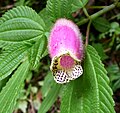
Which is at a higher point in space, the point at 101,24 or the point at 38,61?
the point at 38,61

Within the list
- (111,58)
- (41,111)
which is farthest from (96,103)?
(111,58)

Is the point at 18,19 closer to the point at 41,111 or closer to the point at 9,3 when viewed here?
the point at 41,111

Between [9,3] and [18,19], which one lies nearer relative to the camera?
[18,19]

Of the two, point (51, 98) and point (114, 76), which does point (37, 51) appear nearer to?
point (51, 98)

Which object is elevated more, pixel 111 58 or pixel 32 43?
pixel 32 43

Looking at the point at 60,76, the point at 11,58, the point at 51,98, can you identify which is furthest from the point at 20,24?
the point at 51,98

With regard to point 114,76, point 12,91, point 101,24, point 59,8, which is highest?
point 59,8

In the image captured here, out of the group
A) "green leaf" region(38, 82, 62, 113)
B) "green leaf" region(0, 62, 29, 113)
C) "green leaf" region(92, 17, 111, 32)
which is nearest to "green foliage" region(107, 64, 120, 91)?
"green leaf" region(92, 17, 111, 32)
